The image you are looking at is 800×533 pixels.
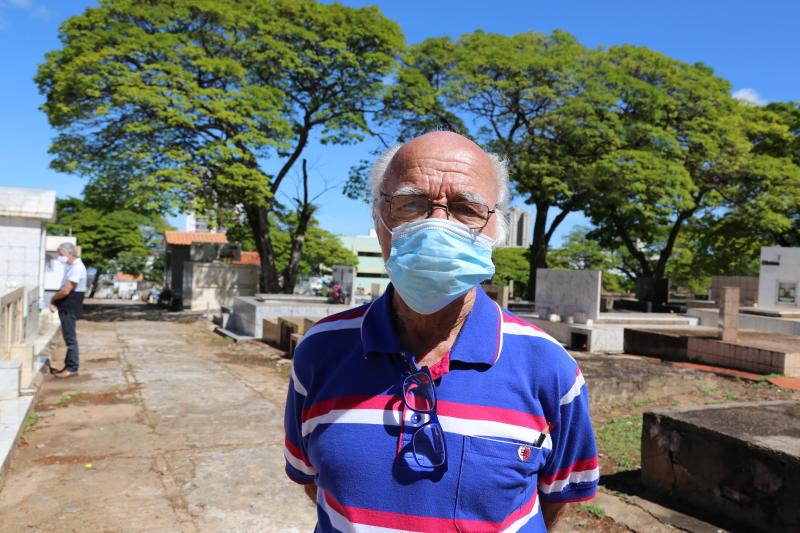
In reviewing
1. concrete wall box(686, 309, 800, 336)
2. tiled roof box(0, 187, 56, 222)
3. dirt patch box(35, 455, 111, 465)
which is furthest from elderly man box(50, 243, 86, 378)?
concrete wall box(686, 309, 800, 336)

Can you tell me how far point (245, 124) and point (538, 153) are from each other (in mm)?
10314

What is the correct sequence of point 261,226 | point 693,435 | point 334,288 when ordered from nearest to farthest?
point 693,435 < point 334,288 < point 261,226

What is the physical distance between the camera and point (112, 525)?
12.6 feet

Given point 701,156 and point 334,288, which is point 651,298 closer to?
point 701,156

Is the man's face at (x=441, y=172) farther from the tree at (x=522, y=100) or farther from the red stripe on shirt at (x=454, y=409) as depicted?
the tree at (x=522, y=100)

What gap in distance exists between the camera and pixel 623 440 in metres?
6.15

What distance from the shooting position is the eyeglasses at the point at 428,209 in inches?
64.7

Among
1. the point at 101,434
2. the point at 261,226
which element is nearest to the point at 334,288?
the point at 261,226

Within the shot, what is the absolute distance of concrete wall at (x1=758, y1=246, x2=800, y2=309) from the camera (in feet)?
65.1

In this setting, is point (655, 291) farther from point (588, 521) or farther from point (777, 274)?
point (588, 521)

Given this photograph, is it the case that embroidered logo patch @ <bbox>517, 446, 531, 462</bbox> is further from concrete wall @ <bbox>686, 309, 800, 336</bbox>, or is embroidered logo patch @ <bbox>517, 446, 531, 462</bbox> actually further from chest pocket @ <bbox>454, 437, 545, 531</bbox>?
concrete wall @ <bbox>686, 309, 800, 336</bbox>

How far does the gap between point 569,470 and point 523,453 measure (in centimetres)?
27

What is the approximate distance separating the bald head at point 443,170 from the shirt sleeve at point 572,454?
0.52 m

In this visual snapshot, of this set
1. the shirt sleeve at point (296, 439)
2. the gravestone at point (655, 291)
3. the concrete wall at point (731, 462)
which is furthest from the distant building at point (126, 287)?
the shirt sleeve at point (296, 439)
